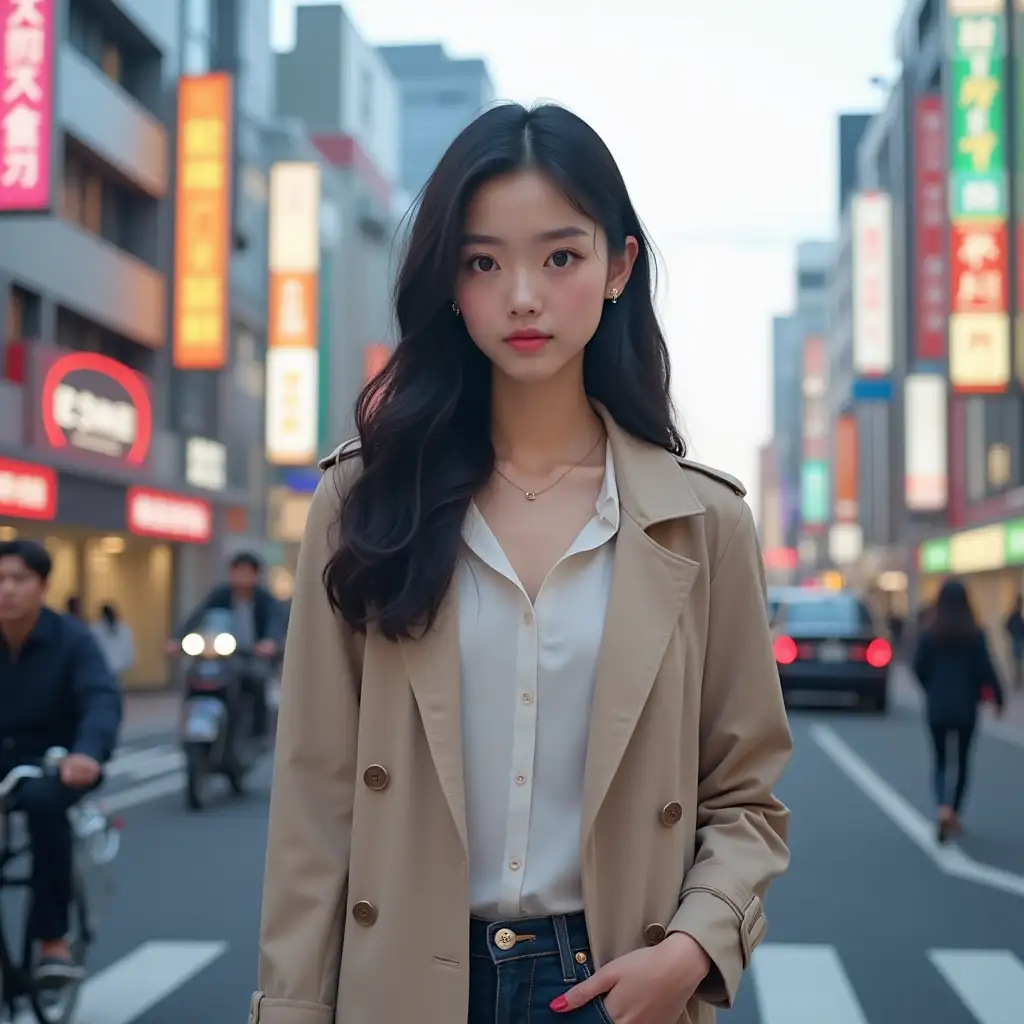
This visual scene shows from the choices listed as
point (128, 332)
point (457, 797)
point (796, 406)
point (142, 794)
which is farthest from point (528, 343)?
point (796, 406)

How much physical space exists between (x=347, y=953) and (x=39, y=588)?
4.06 metres

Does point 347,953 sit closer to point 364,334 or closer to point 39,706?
point 39,706

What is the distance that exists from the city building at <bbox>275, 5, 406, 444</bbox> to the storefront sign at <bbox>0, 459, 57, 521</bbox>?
35737 millimetres

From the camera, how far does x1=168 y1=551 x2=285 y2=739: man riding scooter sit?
12.7 metres

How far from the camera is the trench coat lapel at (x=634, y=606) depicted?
2074 mm

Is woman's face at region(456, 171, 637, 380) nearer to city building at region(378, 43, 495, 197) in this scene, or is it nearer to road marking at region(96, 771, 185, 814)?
road marking at region(96, 771, 185, 814)

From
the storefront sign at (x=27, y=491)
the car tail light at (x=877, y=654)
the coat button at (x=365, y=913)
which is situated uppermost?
the storefront sign at (x=27, y=491)

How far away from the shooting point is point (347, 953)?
2104 millimetres

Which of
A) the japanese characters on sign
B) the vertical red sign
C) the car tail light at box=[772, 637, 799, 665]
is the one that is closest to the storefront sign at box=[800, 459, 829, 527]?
the vertical red sign

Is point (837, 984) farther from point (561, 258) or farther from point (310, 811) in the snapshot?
point (561, 258)

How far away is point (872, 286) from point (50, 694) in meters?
48.6

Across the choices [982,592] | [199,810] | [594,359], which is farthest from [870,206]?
[594,359]

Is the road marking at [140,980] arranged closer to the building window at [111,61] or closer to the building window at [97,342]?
the building window at [97,342]

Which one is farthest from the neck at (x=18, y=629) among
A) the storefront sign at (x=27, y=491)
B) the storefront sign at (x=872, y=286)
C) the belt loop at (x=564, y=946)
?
the storefront sign at (x=872, y=286)
